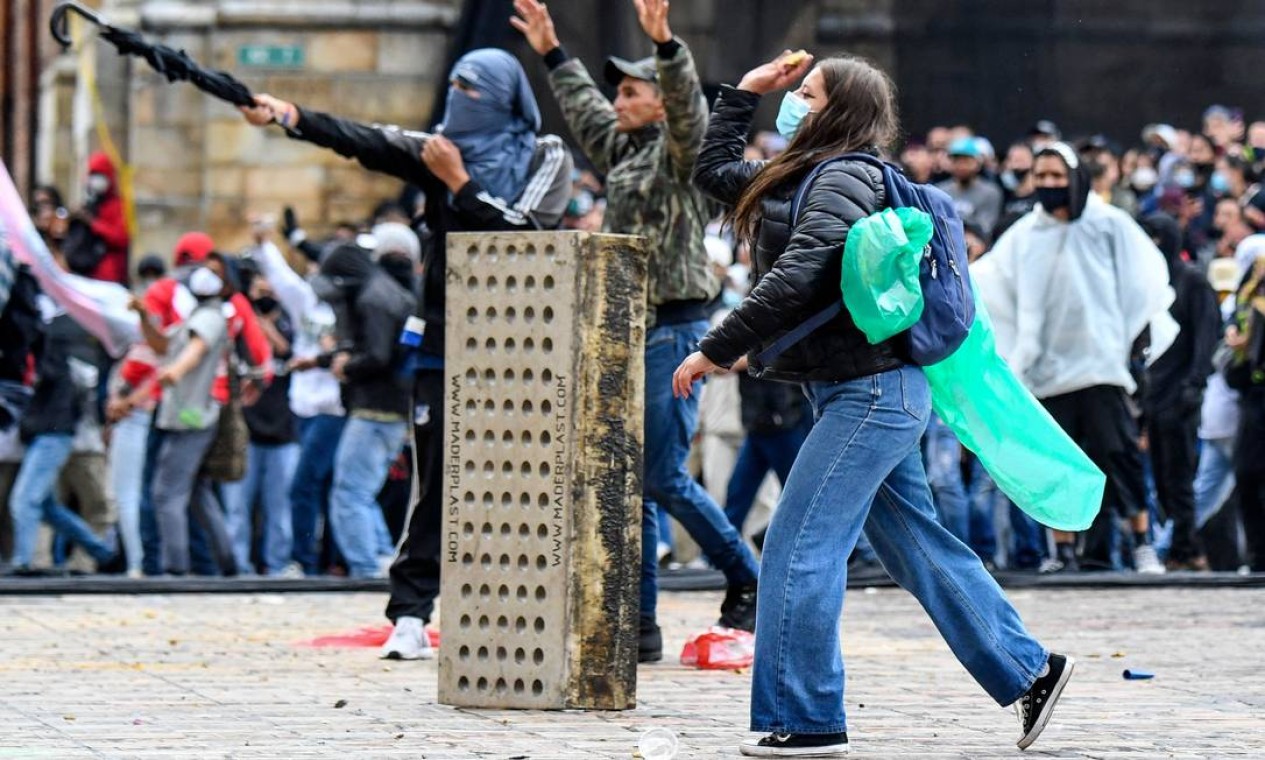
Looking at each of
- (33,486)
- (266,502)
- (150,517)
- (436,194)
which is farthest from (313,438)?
(436,194)

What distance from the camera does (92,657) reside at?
877 centimetres

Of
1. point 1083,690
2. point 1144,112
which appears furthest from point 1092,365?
point 1144,112

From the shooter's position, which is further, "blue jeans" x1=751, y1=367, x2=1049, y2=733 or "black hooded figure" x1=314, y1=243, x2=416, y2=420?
"black hooded figure" x1=314, y1=243, x2=416, y2=420

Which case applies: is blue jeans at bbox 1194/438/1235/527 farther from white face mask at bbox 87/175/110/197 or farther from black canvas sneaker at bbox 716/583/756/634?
white face mask at bbox 87/175/110/197

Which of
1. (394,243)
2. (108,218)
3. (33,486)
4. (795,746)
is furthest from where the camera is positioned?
(108,218)

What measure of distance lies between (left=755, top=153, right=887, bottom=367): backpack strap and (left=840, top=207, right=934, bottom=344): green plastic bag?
111mm

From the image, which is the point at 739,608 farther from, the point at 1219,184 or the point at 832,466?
the point at 1219,184

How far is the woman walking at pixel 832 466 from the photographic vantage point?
6.10 meters

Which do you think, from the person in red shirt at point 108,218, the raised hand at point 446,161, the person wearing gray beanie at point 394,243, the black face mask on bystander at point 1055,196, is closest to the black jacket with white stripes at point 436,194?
the raised hand at point 446,161

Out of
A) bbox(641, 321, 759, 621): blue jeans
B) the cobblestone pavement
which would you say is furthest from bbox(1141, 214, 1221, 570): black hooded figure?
bbox(641, 321, 759, 621): blue jeans

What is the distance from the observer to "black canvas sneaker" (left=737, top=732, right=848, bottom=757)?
6090mm

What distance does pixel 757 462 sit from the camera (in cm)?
1252

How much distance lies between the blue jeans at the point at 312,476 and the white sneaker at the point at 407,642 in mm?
5645

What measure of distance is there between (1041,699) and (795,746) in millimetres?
671
